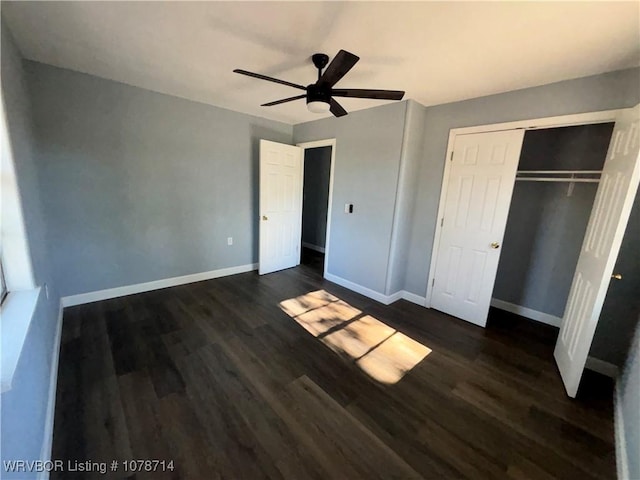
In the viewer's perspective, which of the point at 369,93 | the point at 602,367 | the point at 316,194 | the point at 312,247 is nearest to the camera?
the point at 369,93

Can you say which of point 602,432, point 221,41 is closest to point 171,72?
point 221,41

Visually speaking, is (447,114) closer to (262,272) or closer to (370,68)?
(370,68)

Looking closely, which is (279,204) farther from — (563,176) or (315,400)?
(563,176)

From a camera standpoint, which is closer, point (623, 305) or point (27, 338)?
point (27, 338)

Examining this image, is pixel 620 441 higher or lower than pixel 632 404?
lower

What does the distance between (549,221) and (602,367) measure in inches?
57.2

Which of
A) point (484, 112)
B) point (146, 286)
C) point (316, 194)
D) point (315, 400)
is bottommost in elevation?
point (315, 400)

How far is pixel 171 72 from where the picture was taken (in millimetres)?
2445

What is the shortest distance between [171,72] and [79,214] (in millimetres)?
1728

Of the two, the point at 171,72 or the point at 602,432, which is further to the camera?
the point at 171,72

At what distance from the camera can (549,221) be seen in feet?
9.37

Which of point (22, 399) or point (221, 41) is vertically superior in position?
point (221, 41)

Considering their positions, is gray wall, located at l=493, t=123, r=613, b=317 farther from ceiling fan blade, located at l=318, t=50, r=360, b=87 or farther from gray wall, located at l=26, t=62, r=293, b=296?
gray wall, located at l=26, t=62, r=293, b=296

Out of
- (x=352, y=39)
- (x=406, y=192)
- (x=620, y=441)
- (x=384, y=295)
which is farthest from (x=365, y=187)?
(x=620, y=441)
